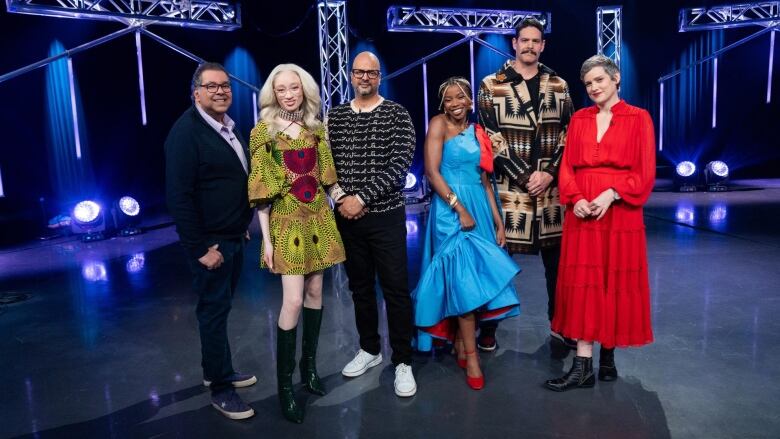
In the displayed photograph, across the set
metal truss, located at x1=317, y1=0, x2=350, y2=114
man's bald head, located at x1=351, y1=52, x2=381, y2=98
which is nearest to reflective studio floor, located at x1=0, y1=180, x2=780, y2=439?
man's bald head, located at x1=351, y1=52, x2=381, y2=98

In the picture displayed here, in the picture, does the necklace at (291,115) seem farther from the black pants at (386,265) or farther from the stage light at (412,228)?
the stage light at (412,228)

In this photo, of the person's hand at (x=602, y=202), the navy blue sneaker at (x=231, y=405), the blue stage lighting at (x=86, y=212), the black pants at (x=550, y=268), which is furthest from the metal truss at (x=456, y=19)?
the navy blue sneaker at (x=231, y=405)

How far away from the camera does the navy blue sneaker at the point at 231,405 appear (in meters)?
2.60

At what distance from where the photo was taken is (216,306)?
104 inches

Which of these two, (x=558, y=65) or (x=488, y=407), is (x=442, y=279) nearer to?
(x=488, y=407)

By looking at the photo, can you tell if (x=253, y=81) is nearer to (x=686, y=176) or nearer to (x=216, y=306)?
(x=686, y=176)

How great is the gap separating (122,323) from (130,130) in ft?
20.3

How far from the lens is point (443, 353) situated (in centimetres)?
331

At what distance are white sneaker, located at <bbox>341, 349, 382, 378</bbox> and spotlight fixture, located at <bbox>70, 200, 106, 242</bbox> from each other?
542 cm

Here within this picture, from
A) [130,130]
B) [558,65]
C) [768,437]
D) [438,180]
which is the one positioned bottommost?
[768,437]

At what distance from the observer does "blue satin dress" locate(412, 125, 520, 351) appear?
2.83 meters

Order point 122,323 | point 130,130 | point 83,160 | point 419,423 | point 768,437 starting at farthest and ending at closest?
1. point 130,130
2. point 83,160
3. point 122,323
4. point 419,423
5. point 768,437

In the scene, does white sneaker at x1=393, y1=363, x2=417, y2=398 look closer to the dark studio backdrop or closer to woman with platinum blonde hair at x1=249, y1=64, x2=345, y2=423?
woman with platinum blonde hair at x1=249, y1=64, x2=345, y2=423

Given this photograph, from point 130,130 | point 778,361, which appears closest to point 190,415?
point 778,361
